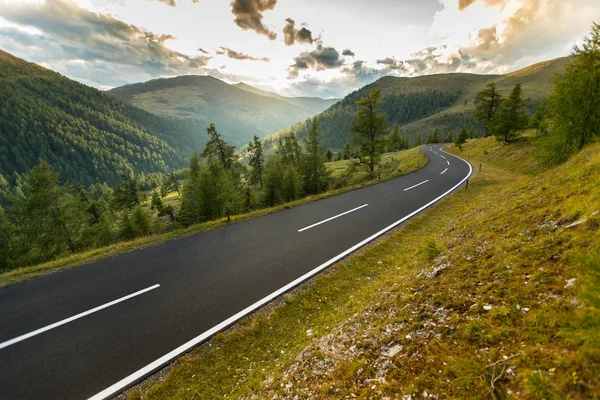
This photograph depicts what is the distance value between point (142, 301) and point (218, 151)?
32661 mm

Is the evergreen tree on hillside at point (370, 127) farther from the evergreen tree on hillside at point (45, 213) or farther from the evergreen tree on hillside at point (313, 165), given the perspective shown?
the evergreen tree on hillside at point (45, 213)

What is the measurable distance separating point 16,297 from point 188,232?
5.29 metres

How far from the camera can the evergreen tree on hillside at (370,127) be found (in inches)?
1061

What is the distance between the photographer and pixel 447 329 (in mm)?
3607

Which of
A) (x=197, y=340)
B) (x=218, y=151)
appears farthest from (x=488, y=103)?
(x=197, y=340)

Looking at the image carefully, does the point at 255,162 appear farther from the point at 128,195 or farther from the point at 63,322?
the point at 63,322

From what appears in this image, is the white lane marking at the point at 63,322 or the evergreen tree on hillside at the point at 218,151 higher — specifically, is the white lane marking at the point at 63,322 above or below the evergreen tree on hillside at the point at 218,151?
below

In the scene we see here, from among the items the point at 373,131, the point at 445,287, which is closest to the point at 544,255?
the point at 445,287

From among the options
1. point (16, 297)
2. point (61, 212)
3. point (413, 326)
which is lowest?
point (413, 326)

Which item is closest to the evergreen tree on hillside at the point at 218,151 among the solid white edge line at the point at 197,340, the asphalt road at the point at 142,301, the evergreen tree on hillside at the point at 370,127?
the evergreen tree on hillside at the point at 370,127

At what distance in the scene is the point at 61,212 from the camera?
2131 cm

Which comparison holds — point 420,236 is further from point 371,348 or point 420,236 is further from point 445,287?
point 371,348

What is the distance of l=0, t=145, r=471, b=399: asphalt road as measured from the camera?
14.1 feet

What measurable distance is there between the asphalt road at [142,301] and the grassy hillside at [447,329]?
662 mm
